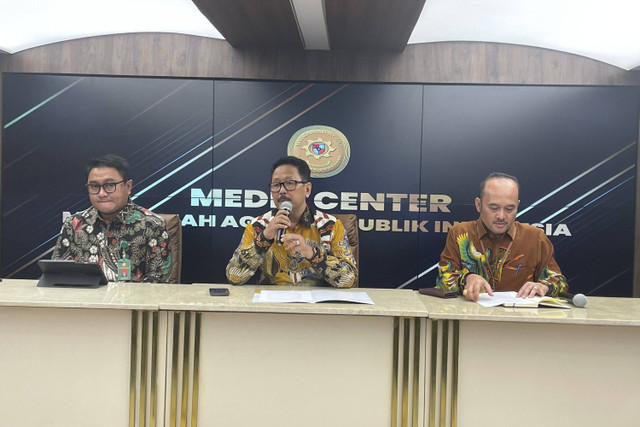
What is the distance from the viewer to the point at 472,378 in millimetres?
1891

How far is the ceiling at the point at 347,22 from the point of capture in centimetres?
290

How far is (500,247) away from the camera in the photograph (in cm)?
264

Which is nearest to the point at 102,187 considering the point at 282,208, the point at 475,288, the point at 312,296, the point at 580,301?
the point at 282,208

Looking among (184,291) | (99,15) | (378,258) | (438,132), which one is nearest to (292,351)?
(184,291)

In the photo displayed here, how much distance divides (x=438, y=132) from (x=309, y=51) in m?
1.15

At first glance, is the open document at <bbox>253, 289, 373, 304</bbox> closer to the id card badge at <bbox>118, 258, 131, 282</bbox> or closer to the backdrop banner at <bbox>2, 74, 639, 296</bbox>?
the id card badge at <bbox>118, 258, 131, 282</bbox>

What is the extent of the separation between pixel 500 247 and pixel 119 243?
2.10 m

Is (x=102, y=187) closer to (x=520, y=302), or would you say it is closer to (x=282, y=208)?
(x=282, y=208)

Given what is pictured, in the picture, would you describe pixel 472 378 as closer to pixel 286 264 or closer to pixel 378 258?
pixel 286 264

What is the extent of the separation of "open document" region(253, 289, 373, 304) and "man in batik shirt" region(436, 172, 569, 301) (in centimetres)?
66

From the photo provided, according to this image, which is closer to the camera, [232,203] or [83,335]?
[83,335]

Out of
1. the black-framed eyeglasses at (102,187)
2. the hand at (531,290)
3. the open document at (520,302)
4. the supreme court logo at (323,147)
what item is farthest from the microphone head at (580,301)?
the black-framed eyeglasses at (102,187)

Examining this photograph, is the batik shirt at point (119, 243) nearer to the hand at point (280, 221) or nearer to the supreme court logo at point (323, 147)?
the hand at point (280, 221)

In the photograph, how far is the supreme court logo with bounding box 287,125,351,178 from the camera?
3.74 metres
